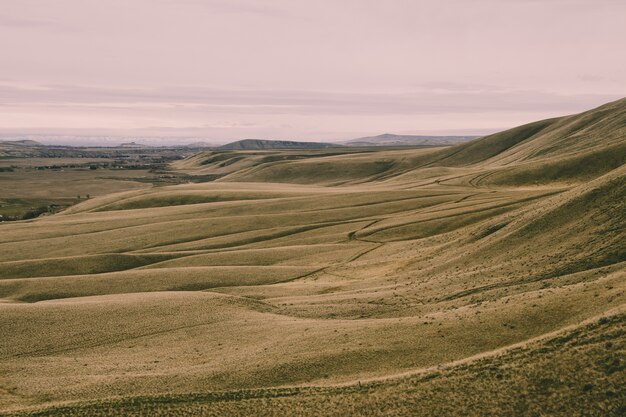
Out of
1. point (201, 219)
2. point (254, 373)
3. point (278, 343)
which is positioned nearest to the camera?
point (254, 373)

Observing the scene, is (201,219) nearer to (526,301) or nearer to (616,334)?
(526,301)

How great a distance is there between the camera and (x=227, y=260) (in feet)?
296

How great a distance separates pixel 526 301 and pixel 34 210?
176747 mm

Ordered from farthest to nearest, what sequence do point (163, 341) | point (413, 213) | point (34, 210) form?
point (34, 210) → point (413, 213) → point (163, 341)

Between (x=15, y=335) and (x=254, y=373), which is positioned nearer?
(x=254, y=373)

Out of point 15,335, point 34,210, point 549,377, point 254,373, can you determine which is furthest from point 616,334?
point 34,210

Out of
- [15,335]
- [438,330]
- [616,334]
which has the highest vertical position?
[616,334]

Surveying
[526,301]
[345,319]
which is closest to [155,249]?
[345,319]

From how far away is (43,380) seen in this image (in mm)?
40375

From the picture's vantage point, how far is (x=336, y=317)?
52.9 metres

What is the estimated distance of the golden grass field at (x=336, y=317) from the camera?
31812 millimetres

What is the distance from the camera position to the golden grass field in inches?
1252

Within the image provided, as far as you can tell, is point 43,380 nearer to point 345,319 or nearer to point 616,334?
point 345,319

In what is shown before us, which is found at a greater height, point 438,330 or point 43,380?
point 438,330
